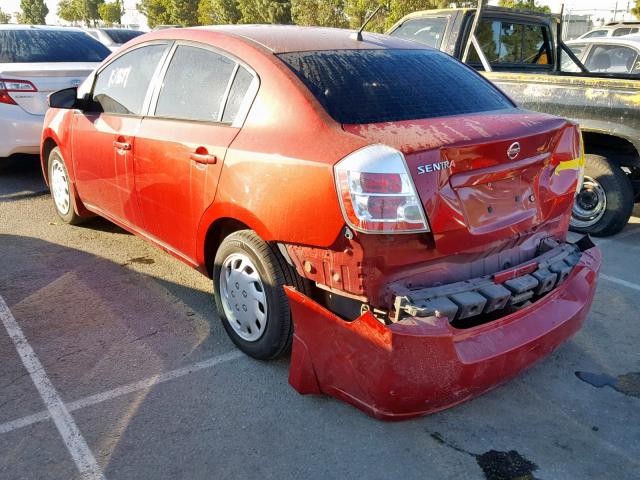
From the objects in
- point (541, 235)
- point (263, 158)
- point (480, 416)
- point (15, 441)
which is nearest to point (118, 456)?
point (15, 441)

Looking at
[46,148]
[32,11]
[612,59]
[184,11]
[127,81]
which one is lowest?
[46,148]

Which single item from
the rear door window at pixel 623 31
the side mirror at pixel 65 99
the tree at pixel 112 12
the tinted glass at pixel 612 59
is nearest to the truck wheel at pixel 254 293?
the side mirror at pixel 65 99

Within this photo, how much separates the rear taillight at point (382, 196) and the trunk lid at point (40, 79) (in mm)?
4966

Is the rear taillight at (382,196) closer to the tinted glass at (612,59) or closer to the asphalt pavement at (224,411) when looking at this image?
the asphalt pavement at (224,411)

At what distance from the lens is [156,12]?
144ft

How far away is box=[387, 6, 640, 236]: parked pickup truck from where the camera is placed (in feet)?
16.7

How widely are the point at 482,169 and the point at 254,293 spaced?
1.31 m

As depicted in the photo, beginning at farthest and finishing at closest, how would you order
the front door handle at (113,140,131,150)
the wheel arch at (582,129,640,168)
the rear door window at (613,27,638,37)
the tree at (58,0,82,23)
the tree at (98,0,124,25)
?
the tree at (58,0,82,23), the tree at (98,0,124,25), the rear door window at (613,27,638,37), the wheel arch at (582,129,640,168), the front door handle at (113,140,131,150)

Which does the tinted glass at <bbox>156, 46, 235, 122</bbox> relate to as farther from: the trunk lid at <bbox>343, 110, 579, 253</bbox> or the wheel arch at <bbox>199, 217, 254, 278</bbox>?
the trunk lid at <bbox>343, 110, 579, 253</bbox>

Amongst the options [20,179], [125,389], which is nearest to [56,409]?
[125,389]

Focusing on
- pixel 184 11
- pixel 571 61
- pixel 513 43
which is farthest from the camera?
pixel 184 11

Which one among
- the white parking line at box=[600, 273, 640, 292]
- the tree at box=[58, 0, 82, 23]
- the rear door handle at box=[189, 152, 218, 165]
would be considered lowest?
the white parking line at box=[600, 273, 640, 292]

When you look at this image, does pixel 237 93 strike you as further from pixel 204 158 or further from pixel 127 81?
pixel 127 81

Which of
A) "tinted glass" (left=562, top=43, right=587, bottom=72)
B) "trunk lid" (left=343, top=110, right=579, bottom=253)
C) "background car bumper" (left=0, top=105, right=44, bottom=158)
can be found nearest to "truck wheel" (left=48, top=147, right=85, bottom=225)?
"background car bumper" (left=0, top=105, right=44, bottom=158)
